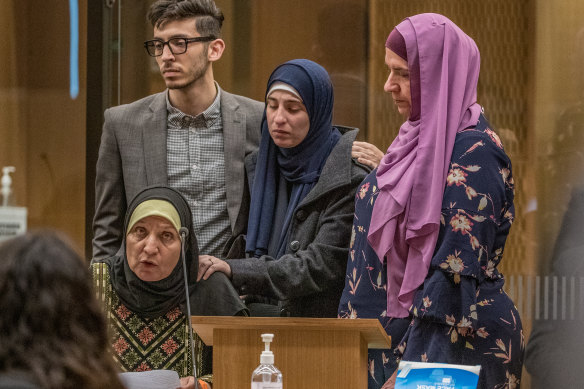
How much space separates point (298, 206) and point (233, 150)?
474mm

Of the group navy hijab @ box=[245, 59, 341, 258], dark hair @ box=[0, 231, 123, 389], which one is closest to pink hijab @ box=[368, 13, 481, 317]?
navy hijab @ box=[245, 59, 341, 258]

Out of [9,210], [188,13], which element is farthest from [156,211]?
[9,210]

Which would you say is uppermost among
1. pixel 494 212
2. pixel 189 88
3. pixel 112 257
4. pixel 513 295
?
pixel 189 88

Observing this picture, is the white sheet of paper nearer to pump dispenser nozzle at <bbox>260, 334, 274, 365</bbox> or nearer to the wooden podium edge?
the wooden podium edge

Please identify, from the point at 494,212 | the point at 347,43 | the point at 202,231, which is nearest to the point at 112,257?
the point at 202,231

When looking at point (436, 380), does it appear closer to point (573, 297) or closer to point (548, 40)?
point (573, 297)

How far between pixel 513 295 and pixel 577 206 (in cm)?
48

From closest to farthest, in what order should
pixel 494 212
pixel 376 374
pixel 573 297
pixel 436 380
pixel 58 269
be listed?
pixel 58 269, pixel 436 380, pixel 494 212, pixel 376 374, pixel 573 297

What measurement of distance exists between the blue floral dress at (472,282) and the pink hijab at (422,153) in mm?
46

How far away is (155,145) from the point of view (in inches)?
155

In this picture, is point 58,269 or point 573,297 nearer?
point 58,269

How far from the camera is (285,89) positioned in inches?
143

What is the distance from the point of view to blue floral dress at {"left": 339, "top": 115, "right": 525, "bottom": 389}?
2896 mm

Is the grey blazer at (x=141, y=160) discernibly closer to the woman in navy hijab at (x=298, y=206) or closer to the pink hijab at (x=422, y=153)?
the woman in navy hijab at (x=298, y=206)
